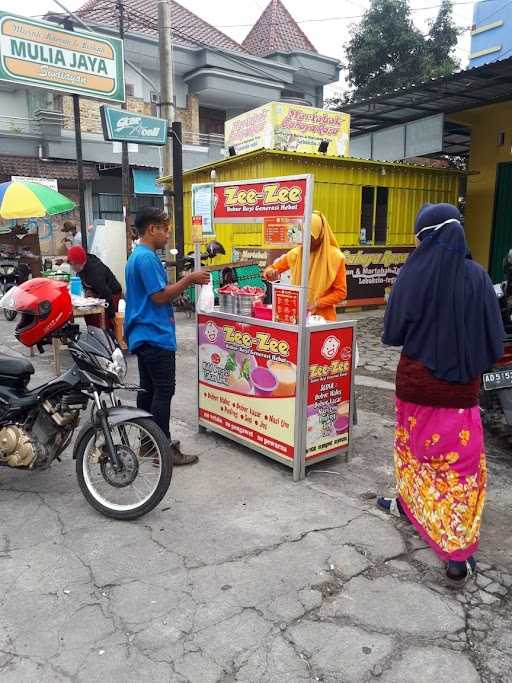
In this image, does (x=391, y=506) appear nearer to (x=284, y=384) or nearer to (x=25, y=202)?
(x=284, y=384)

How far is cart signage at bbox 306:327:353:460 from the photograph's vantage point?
366 centimetres

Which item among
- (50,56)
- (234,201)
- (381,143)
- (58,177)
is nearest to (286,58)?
(58,177)

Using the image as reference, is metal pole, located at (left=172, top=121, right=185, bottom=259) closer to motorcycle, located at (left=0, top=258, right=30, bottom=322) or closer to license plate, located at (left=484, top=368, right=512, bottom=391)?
license plate, located at (left=484, top=368, right=512, bottom=391)

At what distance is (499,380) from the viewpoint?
12.3ft

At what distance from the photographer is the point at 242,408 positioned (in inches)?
162

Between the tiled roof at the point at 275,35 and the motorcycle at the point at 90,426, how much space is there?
76.0 ft

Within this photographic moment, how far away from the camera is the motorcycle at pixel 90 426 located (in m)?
3.17

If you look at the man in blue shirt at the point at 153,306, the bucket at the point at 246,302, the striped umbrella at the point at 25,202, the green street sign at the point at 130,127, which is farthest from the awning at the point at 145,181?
the man in blue shirt at the point at 153,306

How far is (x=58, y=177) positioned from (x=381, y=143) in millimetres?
11019

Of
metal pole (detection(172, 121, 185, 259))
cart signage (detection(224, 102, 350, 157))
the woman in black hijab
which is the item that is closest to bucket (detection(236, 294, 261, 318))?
the woman in black hijab

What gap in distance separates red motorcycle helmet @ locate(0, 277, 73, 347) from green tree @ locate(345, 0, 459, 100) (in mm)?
21650

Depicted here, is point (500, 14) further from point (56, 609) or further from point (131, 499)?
point (56, 609)

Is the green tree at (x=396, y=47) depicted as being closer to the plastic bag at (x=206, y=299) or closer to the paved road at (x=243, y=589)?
the plastic bag at (x=206, y=299)

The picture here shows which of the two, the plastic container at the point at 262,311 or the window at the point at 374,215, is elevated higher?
the window at the point at 374,215
